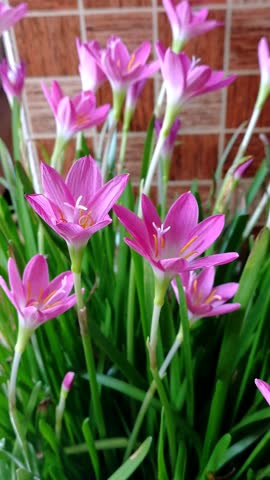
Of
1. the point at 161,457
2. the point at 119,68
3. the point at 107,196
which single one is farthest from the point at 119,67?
the point at 161,457

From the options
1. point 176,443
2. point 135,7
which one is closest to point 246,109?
point 135,7

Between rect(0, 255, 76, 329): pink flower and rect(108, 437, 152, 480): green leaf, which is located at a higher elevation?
rect(0, 255, 76, 329): pink flower

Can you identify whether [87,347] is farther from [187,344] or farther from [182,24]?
[182,24]

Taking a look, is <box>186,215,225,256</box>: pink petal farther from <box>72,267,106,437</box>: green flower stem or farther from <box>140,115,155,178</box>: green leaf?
<box>140,115,155,178</box>: green leaf

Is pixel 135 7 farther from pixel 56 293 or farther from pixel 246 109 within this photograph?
pixel 56 293

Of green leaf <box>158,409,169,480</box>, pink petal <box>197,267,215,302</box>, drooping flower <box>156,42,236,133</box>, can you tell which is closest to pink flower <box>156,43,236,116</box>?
drooping flower <box>156,42,236,133</box>
